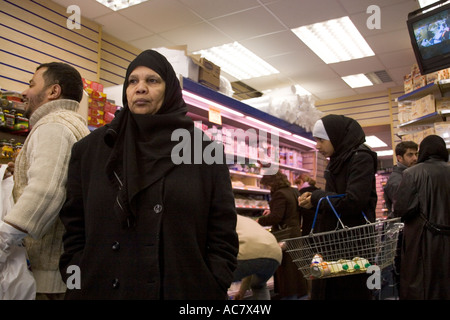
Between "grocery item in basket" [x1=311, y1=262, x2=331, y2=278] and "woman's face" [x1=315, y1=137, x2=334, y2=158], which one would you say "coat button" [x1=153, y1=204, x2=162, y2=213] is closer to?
"grocery item in basket" [x1=311, y1=262, x2=331, y2=278]

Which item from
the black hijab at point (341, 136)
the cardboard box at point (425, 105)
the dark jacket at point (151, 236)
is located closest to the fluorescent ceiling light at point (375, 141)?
the cardboard box at point (425, 105)

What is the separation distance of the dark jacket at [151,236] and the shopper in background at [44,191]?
137mm

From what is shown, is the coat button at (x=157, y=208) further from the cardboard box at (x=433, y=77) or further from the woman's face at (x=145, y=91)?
the cardboard box at (x=433, y=77)

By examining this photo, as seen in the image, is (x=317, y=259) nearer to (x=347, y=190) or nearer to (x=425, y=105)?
(x=347, y=190)

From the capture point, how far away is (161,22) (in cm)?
615

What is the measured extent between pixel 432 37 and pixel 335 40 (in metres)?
2.57

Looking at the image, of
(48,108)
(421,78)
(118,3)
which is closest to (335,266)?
(48,108)

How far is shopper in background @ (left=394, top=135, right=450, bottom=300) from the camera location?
11.4 ft

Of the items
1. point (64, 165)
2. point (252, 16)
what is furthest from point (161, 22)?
point (64, 165)

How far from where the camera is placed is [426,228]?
356 centimetres

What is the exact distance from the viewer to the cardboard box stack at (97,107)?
4156mm

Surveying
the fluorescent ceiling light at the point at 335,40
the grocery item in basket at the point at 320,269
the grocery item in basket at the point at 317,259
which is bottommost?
the grocery item in basket at the point at 320,269

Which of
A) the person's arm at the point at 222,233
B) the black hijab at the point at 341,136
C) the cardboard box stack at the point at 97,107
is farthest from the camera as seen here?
the cardboard box stack at the point at 97,107

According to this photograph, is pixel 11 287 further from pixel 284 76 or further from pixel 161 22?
pixel 284 76
